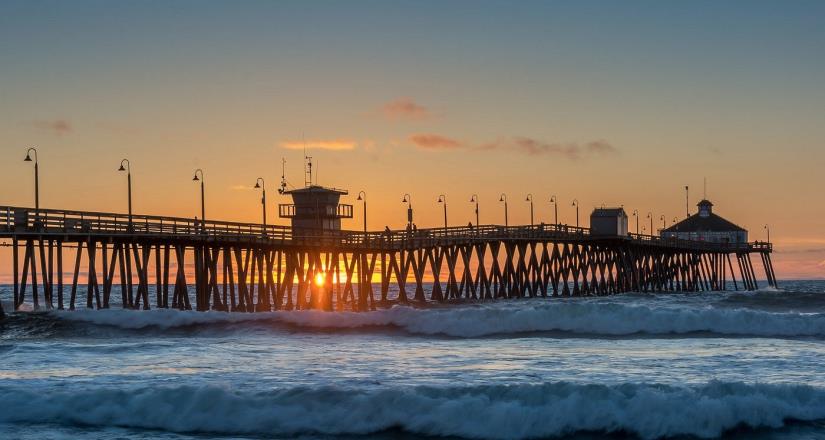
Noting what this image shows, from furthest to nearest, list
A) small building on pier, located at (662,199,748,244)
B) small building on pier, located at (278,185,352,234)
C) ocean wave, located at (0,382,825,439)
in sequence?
small building on pier, located at (662,199,748,244) < small building on pier, located at (278,185,352,234) < ocean wave, located at (0,382,825,439)

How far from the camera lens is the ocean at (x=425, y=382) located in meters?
20.6

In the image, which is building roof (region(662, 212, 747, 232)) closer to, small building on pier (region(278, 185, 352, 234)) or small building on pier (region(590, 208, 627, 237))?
small building on pier (region(590, 208, 627, 237))

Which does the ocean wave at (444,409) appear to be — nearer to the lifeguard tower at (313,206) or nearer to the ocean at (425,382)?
the ocean at (425,382)

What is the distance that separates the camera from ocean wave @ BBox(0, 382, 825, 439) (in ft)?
67.3

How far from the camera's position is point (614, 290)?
281 ft

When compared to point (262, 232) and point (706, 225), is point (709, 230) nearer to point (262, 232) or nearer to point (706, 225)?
point (706, 225)

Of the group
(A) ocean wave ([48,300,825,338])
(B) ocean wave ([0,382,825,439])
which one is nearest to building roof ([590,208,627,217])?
(A) ocean wave ([48,300,825,338])

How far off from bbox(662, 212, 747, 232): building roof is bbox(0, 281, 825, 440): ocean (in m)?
72.2

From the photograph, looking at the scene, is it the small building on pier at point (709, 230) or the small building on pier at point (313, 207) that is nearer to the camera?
the small building on pier at point (313, 207)

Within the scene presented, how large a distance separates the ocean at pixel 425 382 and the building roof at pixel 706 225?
7221cm

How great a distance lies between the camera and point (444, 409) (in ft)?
68.3

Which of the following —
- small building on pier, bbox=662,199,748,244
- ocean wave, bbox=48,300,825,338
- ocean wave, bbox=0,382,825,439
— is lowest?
ocean wave, bbox=0,382,825,439

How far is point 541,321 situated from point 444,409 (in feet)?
57.3

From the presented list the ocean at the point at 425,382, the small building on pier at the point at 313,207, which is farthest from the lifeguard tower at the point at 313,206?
the ocean at the point at 425,382
